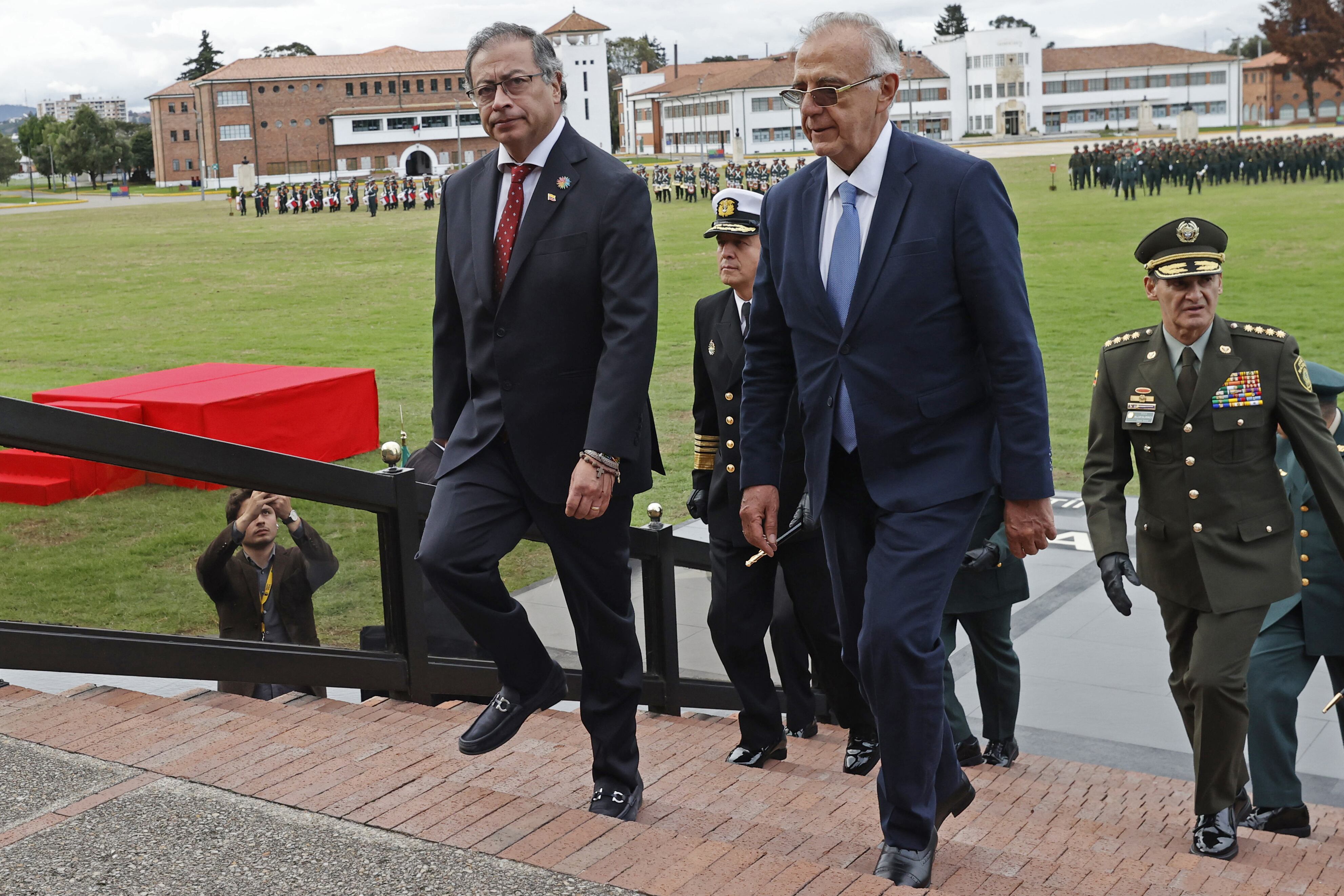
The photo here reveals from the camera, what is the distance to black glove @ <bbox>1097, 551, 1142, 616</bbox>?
12.6 feet

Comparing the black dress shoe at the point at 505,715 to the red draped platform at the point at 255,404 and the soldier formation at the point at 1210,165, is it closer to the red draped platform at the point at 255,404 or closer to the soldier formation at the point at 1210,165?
the red draped platform at the point at 255,404

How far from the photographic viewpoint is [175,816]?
9.00ft

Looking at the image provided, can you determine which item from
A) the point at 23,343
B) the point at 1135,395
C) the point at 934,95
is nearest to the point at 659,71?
the point at 934,95

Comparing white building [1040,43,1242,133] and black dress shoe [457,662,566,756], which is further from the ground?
white building [1040,43,1242,133]

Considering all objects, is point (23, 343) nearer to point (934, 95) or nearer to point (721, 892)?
point (721, 892)

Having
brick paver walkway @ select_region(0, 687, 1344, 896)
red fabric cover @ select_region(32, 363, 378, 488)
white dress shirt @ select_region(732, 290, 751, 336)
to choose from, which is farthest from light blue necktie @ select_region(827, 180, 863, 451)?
red fabric cover @ select_region(32, 363, 378, 488)

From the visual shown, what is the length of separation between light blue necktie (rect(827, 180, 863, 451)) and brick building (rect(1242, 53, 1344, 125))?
142274mm

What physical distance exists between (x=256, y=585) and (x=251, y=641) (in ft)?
0.58

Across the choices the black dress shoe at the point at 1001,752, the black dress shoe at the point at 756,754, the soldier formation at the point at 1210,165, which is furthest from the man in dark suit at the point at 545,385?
the soldier formation at the point at 1210,165

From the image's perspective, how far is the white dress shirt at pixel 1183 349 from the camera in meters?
3.99

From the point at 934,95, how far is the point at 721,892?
398ft

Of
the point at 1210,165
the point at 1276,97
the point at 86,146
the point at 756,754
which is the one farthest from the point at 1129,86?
the point at 756,754

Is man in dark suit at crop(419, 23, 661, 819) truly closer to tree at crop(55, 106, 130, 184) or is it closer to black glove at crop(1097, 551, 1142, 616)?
black glove at crop(1097, 551, 1142, 616)

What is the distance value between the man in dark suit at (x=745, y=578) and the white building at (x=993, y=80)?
118679 millimetres
